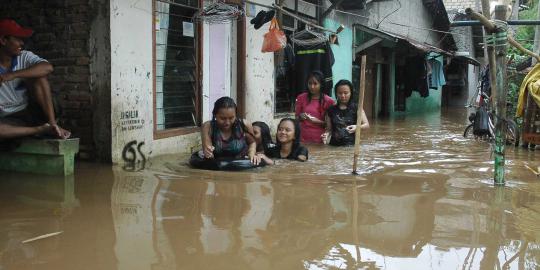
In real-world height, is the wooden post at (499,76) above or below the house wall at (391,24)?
below

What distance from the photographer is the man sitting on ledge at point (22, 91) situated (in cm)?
504

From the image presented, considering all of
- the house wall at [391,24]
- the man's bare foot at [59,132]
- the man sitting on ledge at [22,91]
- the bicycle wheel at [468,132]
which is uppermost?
the house wall at [391,24]

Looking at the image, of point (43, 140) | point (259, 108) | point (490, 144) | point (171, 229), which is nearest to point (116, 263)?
point (171, 229)

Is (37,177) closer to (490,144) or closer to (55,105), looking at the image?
(55,105)

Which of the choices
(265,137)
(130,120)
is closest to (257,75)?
(265,137)

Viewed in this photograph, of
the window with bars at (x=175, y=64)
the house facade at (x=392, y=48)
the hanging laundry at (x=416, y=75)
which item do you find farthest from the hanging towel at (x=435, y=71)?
the window with bars at (x=175, y=64)

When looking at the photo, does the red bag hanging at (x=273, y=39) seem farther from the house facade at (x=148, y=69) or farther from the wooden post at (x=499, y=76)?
the wooden post at (x=499, y=76)

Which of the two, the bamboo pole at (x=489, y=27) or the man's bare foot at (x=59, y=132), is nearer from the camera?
the bamboo pole at (x=489, y=27)

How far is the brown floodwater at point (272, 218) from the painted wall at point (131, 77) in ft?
1.42

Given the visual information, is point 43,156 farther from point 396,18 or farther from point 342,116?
point 396,18

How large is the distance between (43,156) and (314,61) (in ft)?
18.6

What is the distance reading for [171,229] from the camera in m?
3.46

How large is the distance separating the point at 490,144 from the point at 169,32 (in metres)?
5.88

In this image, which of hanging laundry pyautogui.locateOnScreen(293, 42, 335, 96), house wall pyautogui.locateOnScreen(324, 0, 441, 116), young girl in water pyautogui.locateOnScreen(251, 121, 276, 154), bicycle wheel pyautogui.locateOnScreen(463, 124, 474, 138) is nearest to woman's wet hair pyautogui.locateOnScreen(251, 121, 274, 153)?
young girl in water pyautogui.locateOnScreen(251, 121, 276, 154)
